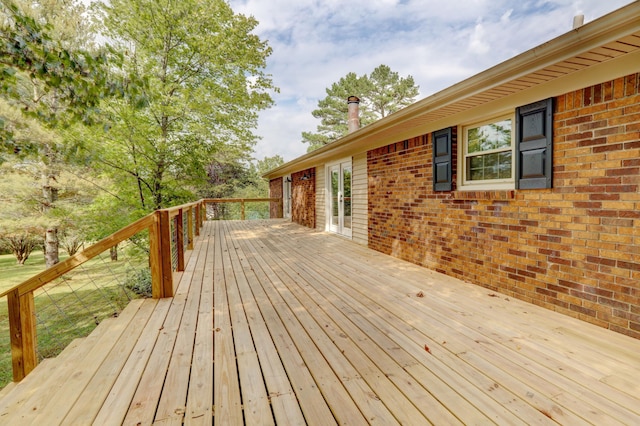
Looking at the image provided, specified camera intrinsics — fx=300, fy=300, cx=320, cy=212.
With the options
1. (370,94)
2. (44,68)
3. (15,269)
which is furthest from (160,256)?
(370,94)

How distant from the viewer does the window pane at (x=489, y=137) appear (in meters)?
3.35

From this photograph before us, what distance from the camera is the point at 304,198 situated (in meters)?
10.6

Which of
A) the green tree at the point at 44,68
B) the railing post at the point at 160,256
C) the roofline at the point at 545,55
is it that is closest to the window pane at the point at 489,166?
the roofline at the point at 545,55

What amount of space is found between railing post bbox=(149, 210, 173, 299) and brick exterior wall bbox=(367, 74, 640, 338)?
3.44m

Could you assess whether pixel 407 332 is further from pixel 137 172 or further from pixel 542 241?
pixel 137 172

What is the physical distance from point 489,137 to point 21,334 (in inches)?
181

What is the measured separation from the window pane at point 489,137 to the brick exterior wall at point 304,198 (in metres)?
6.28

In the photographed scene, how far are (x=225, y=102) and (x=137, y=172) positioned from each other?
348 centimetres

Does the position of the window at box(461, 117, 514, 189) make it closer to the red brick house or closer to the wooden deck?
the red brick house

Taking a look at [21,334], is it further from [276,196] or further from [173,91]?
[276,196]

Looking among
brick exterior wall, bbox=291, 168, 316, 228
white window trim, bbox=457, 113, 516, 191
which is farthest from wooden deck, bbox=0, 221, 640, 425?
brick exterior wall, bbox=291, 168, 316, 228

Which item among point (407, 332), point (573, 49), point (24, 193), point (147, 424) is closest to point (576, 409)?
point (407, 332)

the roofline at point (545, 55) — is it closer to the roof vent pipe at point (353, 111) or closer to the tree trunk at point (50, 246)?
the roof vent pipe at point (353, 111)

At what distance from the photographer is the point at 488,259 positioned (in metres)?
3.43
